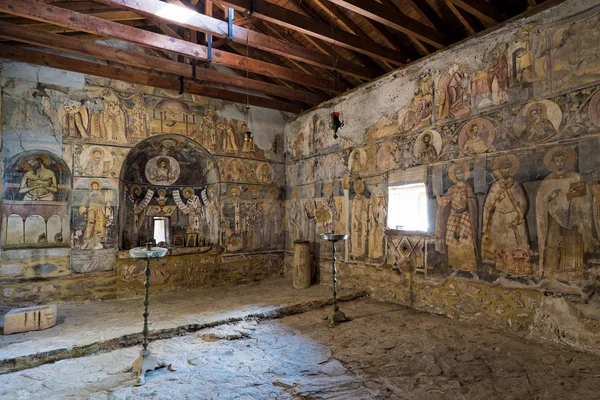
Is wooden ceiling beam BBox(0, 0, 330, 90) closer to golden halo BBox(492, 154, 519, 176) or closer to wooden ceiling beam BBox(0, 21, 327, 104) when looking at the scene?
wooden ceiling beam BBox(0, 21, 327, 104)

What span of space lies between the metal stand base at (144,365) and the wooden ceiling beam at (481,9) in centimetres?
626

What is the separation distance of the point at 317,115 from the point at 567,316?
6685 millimetres

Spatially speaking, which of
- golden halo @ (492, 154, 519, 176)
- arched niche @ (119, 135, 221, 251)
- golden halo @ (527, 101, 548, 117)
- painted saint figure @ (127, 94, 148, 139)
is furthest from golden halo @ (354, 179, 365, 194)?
painted saint figure @ (127, 94, 148, 139)

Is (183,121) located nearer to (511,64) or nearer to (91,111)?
(91,111)

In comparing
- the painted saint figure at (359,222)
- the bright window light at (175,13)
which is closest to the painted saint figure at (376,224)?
the painted saint figure at (359,222)

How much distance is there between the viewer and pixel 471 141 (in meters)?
5.55

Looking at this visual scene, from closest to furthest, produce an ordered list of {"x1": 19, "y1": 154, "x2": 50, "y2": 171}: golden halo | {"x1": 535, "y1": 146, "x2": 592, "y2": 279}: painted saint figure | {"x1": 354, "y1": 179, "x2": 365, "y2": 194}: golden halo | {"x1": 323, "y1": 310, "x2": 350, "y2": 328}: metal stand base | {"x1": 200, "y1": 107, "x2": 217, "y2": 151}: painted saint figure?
{"x1": 535, "y1": 146, "x2": 592, "y2": 279}: painted saint figure → {"x1": 323, "y1": 310, "x2": 350, "y2": 328}: metal stand base → {"x1": 19, "y1": 154, "x2": 50, "y2": 171}: golden halo → {"x1": 354, "y1": 179, "x2": 365, "y2": 194}: golden halo → {"x1": 200, "y1": 107, "x2": 217, "y2": 151}: painted saint figure

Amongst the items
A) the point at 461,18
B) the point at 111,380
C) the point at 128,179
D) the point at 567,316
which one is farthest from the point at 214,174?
the point at 567,316

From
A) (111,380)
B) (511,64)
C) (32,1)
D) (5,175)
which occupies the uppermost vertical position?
(32,1)

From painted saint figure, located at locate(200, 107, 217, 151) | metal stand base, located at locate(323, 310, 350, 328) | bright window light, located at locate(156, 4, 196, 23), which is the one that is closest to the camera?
bright window light, located at locate(156, 4, 196, 23)

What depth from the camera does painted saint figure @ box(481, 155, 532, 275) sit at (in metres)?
4.88

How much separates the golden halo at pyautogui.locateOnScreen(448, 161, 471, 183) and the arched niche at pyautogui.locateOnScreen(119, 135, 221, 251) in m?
5.59

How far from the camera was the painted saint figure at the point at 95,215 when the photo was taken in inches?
282

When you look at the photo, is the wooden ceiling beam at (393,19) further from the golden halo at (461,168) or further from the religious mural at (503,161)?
the golden halo at (461,168)
